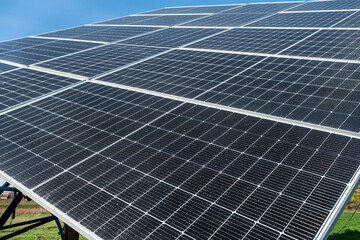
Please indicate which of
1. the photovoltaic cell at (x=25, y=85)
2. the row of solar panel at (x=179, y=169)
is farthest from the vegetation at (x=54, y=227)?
the row of solar panel at (x=179, y=169)

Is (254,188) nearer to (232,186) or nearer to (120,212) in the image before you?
(232,186)

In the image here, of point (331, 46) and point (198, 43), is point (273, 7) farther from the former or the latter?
point (331, 46)

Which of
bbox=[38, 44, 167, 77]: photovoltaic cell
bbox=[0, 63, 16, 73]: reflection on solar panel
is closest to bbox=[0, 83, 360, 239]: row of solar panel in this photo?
bbox=[38, 44, 167, 77]: photovoltaic cell

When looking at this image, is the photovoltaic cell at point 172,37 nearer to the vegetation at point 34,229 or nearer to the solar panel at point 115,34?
the solar panel at point 115,34

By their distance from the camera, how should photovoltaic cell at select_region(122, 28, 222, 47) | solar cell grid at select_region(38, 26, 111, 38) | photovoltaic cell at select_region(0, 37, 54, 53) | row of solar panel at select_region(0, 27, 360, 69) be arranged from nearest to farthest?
row of solar panel at select_region(0, 27, 360, 69) → photovoltaic cell at select_region(122, 28, 222, 47) → photovoltaic cell at select_region(0, 37, 54, 53) → solar cell grid at select_region(38, 26, 111, 38)

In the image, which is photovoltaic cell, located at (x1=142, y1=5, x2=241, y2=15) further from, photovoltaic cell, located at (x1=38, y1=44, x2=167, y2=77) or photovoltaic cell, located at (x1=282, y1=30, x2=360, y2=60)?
photovoltaic cell, located at (x1=282, y1=30, x2=360, y2=60)

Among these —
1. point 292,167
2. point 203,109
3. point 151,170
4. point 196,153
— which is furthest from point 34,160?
point 292,167
